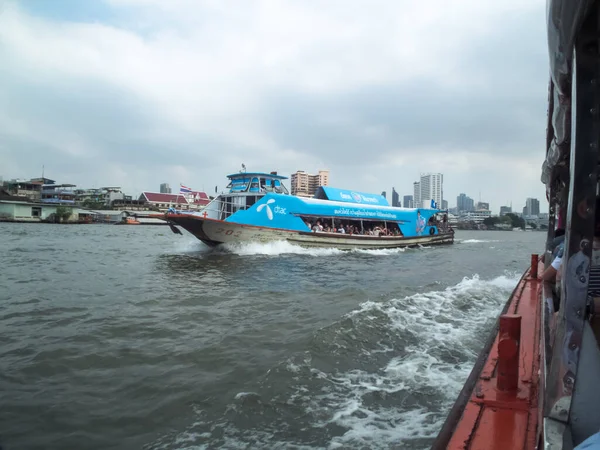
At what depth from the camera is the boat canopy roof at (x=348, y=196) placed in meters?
21.1

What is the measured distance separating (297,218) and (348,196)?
5443 millimetres

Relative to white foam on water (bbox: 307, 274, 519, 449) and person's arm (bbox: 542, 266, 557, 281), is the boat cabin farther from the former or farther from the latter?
person's arm (bbox: 542, 266, 557, 281)

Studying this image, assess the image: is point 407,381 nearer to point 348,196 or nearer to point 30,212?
point 348,196

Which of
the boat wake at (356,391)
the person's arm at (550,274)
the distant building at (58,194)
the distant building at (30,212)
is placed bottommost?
the boat wake at (356,391)

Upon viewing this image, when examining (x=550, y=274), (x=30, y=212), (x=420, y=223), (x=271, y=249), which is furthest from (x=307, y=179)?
(x=30, y=212)

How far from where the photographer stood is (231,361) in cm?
461

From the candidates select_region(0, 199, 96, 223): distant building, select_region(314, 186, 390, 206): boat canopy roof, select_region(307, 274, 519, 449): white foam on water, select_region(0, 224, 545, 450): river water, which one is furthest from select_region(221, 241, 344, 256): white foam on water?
select_region(0, 199, 96, 223): distant building

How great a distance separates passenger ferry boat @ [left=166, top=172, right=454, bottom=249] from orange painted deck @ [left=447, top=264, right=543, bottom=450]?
520 inches

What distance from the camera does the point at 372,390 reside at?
3916 mm

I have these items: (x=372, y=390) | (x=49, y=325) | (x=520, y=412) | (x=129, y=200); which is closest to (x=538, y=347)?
(x=520, y=412)

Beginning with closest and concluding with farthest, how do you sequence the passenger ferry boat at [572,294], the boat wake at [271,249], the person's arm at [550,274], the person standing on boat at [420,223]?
the passenger ferry boat at [572,294]
the person's arm at [550,274]
the boat wake at [271,249]
the person standing on boat at [420,223]

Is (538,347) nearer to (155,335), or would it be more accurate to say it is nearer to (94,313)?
(155,335)

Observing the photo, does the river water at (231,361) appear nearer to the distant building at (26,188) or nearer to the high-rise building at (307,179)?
the high-rise building at (307,179)

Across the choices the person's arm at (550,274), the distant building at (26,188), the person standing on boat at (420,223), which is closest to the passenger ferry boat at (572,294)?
the person's arm at (550,274)
